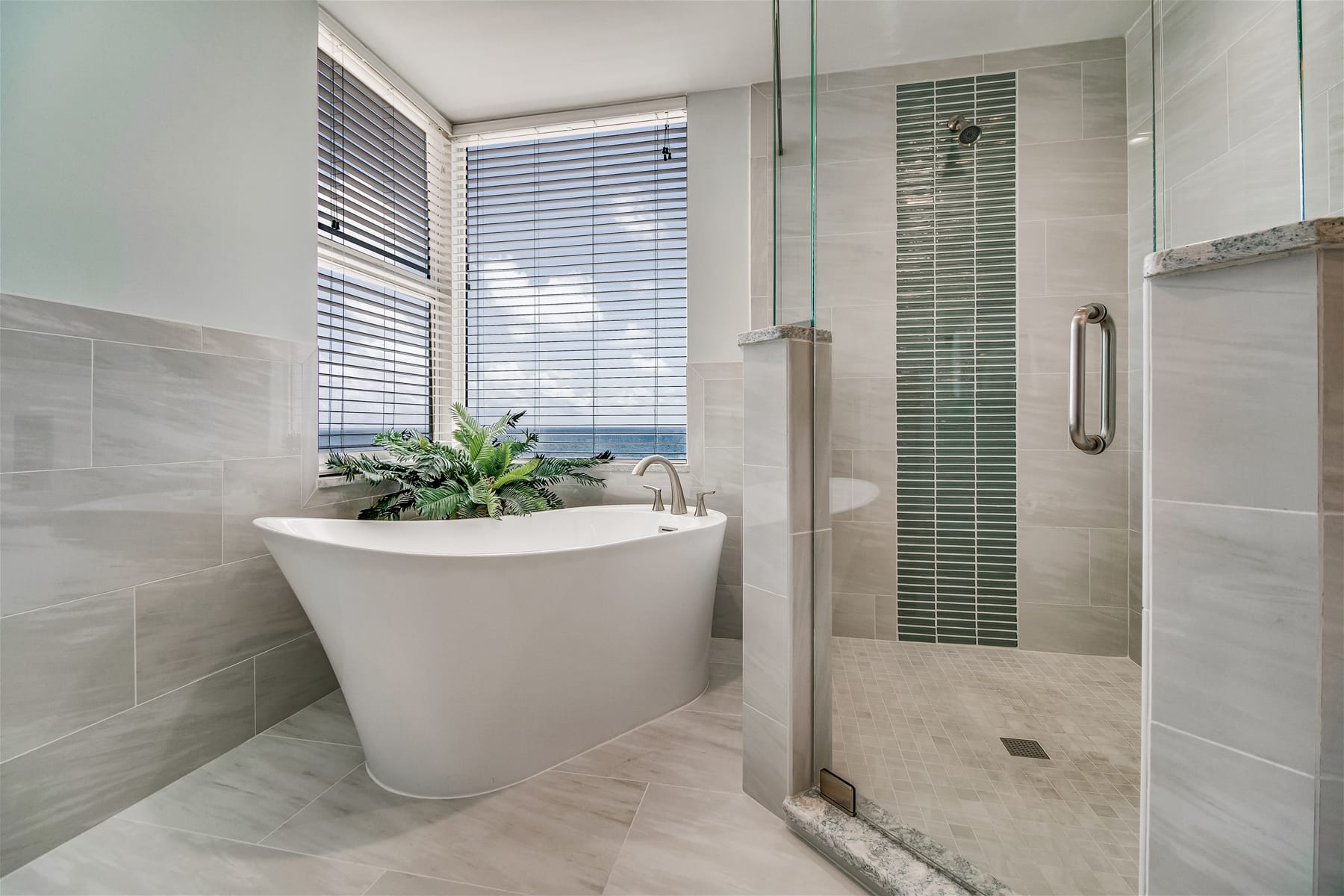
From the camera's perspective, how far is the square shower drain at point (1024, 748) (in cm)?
104

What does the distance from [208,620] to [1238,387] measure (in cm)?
233

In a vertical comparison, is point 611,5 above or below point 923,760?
above

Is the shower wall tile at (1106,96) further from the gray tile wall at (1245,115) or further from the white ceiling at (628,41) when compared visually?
the white ceiling at (628,41)

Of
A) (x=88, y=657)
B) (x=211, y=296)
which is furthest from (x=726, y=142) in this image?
(x=88, y=657)

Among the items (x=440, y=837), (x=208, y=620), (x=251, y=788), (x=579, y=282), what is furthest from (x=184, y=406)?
(x=579, y=282)

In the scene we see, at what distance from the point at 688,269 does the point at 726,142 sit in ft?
1.98

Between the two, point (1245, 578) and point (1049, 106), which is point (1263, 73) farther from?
point (1245, 578)

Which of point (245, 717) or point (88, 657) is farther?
point (245, 717)

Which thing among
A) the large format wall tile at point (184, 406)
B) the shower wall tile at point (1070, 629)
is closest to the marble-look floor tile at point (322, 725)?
the large format wall tile at point (184, 406)

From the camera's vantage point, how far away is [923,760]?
115 cm

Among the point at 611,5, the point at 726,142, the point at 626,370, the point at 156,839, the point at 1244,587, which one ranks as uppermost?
the point at 611,5

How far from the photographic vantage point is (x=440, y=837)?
132 centimetres

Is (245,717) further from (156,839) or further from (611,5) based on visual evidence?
(611,5)

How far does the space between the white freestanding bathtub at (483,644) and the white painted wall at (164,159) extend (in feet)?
2.42
